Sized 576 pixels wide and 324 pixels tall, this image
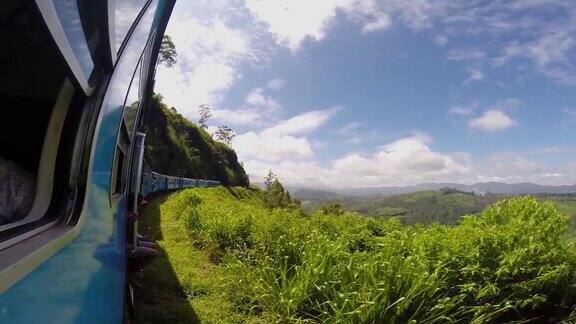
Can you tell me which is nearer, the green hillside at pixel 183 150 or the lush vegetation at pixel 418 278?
the lush vegetation at pixel 418 278

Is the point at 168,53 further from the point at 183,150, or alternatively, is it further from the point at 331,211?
the point at 331,211

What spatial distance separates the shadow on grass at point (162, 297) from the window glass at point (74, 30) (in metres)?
4.05

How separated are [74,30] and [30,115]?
0.73m

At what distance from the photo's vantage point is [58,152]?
1628 millimetres

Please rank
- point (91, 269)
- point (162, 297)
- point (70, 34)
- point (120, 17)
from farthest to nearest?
point (162, 297) < point (120, 17) < point (91, 269) < point (70, 34)

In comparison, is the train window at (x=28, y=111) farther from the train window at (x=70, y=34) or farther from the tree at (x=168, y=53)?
the tree at (x=168, y=53)

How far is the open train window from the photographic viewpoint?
1.56 metres

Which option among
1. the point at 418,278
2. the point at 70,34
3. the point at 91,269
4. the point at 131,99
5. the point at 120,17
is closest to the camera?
the point at 70,34

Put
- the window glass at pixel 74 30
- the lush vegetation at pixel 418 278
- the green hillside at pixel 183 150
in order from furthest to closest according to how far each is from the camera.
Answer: the green hillside at pixel 183 150, the lush vegetation at pixel 418 278, the window glass at pixel 74 30

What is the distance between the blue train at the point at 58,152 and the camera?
112cm

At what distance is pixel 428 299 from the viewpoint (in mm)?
4371

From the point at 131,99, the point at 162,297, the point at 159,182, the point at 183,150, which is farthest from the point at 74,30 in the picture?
the point at 183,150

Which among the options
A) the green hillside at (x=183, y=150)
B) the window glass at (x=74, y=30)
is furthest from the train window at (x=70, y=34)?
the green hillside at (x=183, y=150)

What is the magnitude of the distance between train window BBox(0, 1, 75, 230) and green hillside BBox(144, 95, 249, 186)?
22034 millimetres
